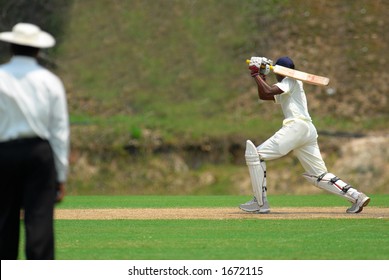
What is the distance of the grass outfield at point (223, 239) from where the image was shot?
38.7ft

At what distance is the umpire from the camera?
900 centimetres

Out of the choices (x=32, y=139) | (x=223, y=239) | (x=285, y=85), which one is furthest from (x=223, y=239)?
(x=32, y=139)

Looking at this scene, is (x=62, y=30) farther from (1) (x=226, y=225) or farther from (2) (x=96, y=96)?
(1) (x=226, y=225)

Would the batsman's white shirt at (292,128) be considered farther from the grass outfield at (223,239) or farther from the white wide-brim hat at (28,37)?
the white wide-brim hat at (28,37)

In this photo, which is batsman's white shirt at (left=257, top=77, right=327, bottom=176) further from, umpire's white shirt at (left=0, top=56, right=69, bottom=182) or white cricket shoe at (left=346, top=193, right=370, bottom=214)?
umpire's white shirt at (left=0, top=56, right=69, bottom=182)

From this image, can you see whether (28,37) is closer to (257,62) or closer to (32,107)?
(32,107)

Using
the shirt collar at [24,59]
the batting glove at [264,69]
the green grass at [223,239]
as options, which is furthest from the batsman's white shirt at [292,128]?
the shirt collar at [24,59]

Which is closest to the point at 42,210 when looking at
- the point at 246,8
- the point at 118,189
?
the point at 118,189

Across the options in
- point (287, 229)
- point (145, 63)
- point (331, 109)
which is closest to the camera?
point (287, 229)

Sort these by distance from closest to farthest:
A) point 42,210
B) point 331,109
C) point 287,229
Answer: point 42,210 → point 287,229 → point 331,109

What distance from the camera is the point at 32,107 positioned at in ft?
29.5

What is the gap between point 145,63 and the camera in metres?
40.5

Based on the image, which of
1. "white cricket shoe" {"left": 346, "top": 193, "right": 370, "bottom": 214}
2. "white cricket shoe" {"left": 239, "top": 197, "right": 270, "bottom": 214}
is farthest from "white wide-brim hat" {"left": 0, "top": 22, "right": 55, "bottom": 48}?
"white cricket shoe" {"left": 346, "top": 193, "right": 370, "bottom": 214}

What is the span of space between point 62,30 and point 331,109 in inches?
421
